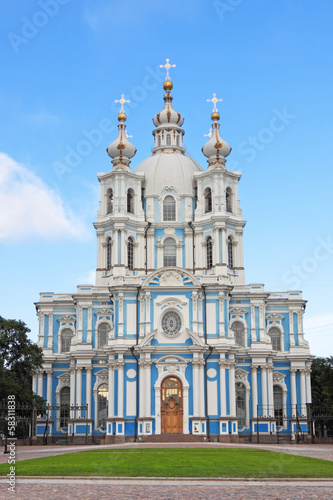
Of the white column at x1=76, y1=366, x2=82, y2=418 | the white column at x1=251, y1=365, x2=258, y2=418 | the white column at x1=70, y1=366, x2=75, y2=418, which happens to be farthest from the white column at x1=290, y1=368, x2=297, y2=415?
the white column at x1=70, y1=366, x2=75, y2=418

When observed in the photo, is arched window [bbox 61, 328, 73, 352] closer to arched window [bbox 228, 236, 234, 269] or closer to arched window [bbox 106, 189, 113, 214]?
arched window [bbox 106, 189, 113, 214]

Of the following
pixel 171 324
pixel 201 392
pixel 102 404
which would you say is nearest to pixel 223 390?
pixel 201 392

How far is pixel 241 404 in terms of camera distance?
54.0m

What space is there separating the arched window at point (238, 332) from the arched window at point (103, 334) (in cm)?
1036

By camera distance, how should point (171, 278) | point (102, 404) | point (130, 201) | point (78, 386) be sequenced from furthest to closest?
point (130, 201)
point (78, 386)
point (102, 404)
point (171, 278)

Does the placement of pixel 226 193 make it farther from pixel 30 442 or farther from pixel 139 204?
pixel 30 442

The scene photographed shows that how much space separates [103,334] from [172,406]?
32.5ft

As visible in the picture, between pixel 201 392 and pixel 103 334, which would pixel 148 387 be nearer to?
pixel 201 392

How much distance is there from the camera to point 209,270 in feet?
190

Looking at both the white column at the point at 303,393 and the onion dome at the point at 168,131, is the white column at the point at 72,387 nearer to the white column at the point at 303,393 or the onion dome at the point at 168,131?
A: the white column at the point at 303,393

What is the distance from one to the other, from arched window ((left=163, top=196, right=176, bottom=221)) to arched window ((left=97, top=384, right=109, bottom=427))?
16093mm

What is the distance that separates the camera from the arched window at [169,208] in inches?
2398

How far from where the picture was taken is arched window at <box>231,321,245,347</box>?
55719mm

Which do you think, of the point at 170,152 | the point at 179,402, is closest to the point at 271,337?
the point at 179,402
